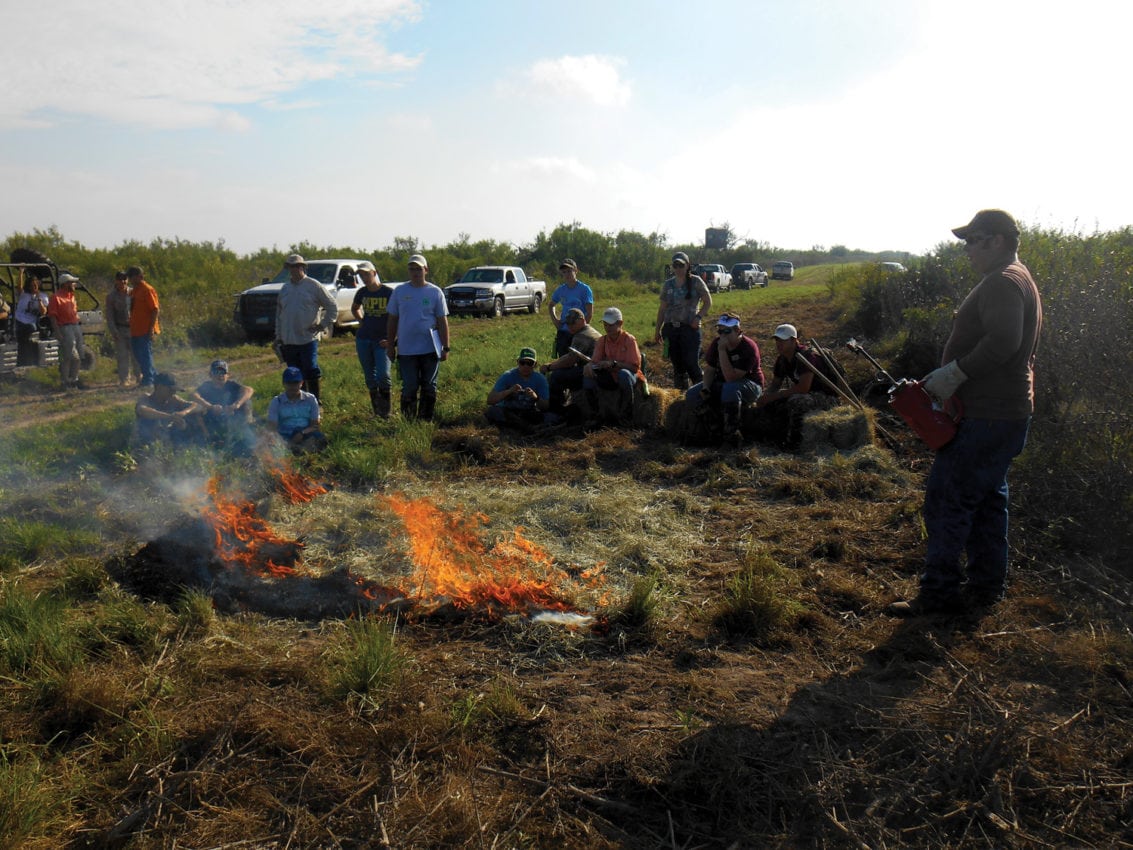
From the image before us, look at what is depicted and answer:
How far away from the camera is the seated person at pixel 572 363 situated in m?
8.95

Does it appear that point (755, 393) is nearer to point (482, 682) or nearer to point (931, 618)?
point (931, 618)

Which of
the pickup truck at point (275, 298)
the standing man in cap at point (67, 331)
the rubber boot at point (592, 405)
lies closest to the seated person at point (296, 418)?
the rubber boot at point (592, 405)

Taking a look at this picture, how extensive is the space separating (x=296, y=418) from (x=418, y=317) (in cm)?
160

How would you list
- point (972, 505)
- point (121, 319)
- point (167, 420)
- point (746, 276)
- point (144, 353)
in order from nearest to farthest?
point (972, 505)
point (167, 420)
point (144, 353)
point (121, 319)
point (746, 276)

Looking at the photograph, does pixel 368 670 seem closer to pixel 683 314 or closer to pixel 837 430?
pixel 837 430

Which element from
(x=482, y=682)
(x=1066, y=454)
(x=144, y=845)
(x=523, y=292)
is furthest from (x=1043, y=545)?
(x=523, y=292)

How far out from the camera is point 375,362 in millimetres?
8797

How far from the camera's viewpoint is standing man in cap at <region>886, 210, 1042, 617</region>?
3777 mm

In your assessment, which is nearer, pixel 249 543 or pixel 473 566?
pixel 473 566

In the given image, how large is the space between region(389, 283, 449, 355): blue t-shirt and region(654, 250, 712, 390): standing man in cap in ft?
8.93

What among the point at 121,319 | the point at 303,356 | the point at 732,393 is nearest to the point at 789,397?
the point at 732,393

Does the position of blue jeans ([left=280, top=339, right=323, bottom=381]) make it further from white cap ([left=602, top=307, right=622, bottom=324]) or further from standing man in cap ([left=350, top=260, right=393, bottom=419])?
white cap ([left=602, top=307, right=622, bottom=324])

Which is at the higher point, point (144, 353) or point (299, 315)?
point (299, 315)

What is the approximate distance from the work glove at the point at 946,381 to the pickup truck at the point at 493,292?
1989 centimetres
